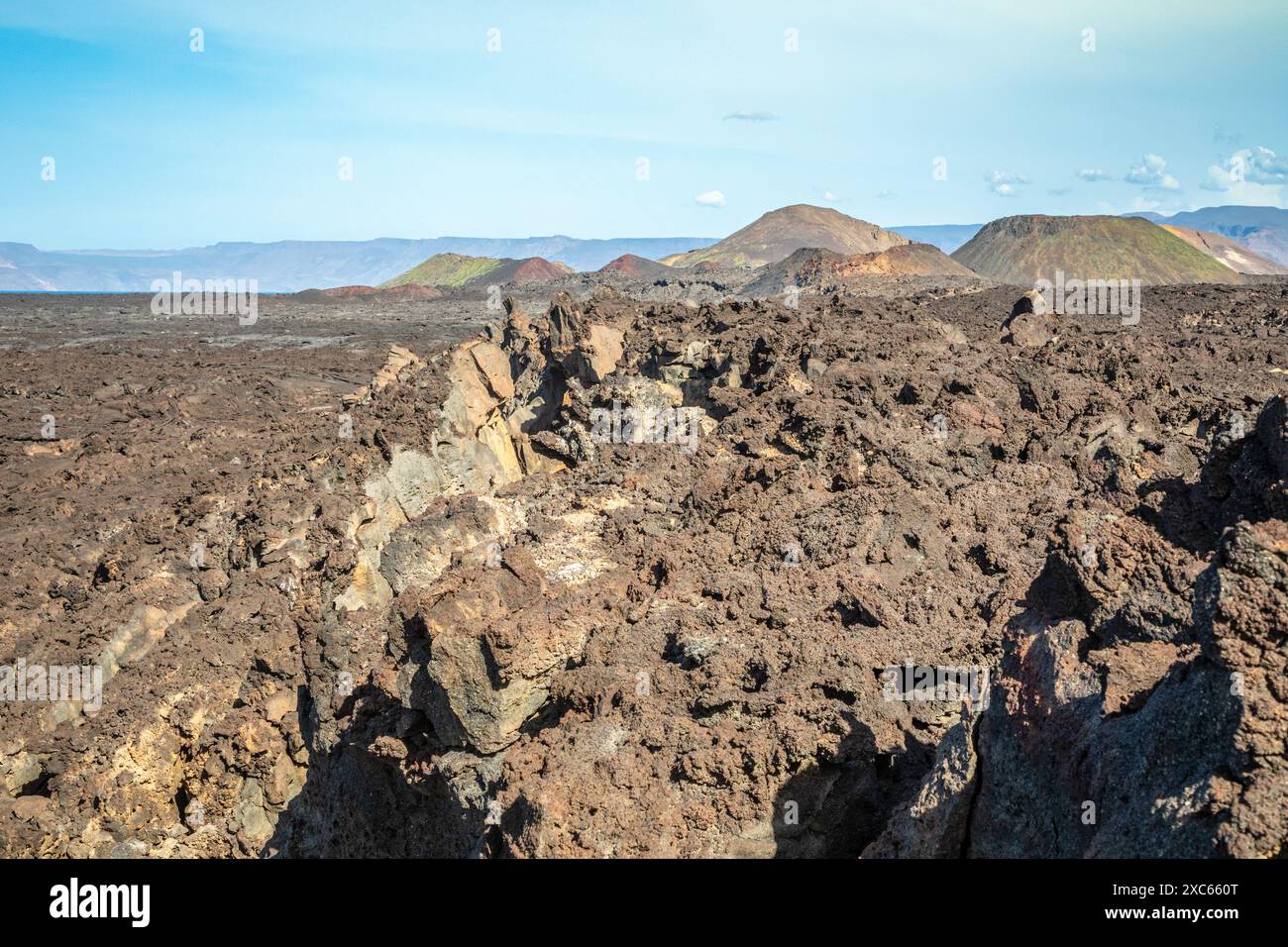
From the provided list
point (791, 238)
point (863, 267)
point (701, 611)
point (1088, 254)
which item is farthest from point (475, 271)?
point (701, 611)

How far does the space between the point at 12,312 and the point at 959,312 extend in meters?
69.5

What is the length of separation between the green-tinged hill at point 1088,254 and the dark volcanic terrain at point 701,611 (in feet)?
171

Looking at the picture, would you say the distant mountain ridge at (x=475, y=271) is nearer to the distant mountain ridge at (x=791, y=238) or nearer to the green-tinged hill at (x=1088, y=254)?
the distant mountain ridge at (x=791, y=238)

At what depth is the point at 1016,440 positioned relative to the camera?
938cm

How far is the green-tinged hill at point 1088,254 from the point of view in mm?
62469

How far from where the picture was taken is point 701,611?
6.41 metres

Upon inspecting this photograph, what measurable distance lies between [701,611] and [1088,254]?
70556 mm

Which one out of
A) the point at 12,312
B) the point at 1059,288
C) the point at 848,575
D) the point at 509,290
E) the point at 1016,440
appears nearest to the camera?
the point at 848,575

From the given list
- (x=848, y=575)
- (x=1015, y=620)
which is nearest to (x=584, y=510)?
(x=848, y=575)

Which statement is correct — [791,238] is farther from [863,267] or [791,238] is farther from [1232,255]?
[863,267]

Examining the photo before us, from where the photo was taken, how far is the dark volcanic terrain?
3.77 m

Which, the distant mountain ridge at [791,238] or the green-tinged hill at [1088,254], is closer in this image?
the green-tinged hill at [1088,254]

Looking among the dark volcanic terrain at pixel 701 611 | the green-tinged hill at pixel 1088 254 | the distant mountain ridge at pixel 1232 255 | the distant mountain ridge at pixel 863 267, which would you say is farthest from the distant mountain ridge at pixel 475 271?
the dark volcanic terrain at pixel 701 611

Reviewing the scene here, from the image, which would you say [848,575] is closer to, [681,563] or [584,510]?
[681,563]
